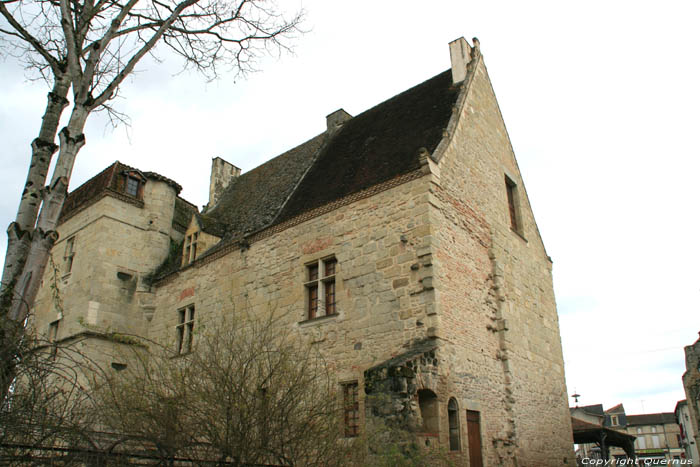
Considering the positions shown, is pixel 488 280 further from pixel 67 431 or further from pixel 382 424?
pixel 67 431

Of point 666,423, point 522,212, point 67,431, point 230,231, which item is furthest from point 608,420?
point 67,431

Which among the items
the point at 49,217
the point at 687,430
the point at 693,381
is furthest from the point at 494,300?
the point at 687,430

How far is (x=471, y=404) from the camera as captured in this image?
9703 mm

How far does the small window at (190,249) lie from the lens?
15.2 metres

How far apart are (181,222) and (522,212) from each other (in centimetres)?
1103

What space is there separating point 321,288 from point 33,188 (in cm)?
681

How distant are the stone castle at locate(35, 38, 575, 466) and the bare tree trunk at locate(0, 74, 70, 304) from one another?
5.53 m

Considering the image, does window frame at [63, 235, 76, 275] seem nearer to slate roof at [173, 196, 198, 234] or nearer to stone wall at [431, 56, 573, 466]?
slate roof at [173, 196, 198, 234]

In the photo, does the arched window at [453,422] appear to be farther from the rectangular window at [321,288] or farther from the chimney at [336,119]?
the chimney at [336,119]

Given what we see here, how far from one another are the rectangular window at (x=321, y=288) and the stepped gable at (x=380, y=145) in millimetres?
1398

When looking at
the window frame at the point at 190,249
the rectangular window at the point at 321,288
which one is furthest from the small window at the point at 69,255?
the rectangular window at the point at 321,288

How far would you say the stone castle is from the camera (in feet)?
31.9

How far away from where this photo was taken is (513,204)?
14961 millimetres

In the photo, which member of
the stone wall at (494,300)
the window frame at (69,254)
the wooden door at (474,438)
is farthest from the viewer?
the window frame at (69,254)
